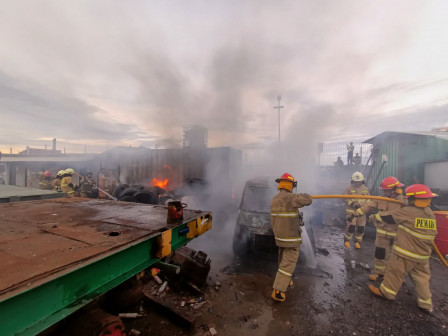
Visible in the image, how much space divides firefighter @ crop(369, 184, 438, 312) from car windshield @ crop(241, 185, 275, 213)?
224cm

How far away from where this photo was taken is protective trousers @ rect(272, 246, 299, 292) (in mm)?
3074

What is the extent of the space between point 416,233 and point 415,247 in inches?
8.2

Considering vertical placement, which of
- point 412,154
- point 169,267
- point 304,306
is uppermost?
point 412,154

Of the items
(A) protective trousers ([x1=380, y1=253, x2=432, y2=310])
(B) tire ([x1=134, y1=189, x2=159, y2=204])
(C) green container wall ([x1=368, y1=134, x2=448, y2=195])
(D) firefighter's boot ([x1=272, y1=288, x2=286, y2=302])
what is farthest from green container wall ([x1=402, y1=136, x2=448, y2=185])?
(B) tire ([x1=134, y1=189, x2=159, y2=204])

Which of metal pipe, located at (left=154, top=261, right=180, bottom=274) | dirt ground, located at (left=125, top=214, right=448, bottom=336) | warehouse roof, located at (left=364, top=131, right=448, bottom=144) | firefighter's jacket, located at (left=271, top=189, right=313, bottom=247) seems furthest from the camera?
warehouse roof, located at (left=364, top=131, right=448, bottom=144)

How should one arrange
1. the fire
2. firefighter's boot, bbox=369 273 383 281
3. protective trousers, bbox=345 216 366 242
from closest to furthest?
1. firefighter's boot, bbox=369 273 383 281
2. protective trousers, bbox=345 216 366 242
3. the fire

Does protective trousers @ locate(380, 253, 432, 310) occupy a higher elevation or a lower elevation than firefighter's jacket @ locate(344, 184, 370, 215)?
lower

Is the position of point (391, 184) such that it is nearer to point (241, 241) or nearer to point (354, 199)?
point (354, 199)

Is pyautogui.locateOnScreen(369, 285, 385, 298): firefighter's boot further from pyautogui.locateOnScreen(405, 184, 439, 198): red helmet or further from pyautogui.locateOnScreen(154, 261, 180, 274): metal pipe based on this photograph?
pyautogui.locateOnScreen(154, 261, 180, 274): metal pipe

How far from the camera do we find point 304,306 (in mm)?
3012

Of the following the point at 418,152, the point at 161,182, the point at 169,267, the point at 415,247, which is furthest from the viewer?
the point at 161,182

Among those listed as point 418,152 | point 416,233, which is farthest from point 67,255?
point 418,152

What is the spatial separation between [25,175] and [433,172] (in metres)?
25.0

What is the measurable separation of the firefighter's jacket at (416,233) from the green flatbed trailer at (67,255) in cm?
311
